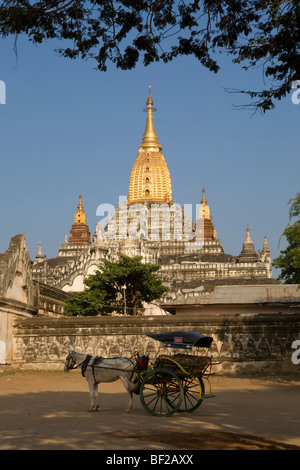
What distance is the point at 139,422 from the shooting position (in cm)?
895

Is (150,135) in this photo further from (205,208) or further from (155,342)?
(155,342)

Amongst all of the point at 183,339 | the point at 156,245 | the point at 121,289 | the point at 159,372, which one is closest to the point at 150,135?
the point at 156,245

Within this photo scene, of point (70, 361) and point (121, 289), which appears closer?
point (70, 361)

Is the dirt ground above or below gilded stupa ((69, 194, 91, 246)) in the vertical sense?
below

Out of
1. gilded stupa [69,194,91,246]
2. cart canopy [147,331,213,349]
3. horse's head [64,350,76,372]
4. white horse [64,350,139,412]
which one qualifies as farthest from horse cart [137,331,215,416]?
gilded stupa [69,194,91,246]

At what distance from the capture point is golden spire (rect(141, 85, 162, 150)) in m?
77.4

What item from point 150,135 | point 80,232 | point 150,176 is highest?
point 150,135

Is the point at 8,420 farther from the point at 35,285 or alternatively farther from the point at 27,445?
the point at 35,285

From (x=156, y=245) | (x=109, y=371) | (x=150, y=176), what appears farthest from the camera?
(x=150, y=176)

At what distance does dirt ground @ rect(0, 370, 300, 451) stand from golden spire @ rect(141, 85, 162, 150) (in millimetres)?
64563

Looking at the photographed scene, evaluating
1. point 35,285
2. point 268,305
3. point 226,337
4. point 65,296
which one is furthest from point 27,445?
point 65,296

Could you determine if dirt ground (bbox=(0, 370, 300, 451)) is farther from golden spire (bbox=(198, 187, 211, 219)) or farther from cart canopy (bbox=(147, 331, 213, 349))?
golden spire (bbox=(198, 187, 211, 219))

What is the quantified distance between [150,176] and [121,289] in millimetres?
40447

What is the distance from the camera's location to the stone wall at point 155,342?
1688 cm
